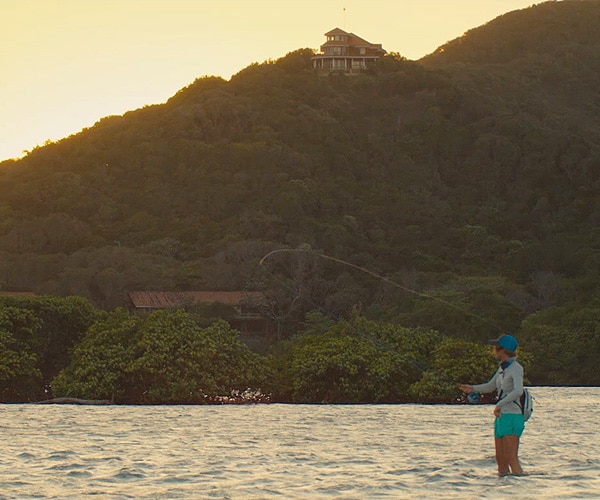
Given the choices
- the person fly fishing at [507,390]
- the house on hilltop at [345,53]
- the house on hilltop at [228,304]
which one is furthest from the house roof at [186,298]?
the house on hilltop at [345,53]

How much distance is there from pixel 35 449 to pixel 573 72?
139 metres

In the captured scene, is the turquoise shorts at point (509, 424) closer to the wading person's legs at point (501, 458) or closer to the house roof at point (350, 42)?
the wading person's legs at point (501, 458)

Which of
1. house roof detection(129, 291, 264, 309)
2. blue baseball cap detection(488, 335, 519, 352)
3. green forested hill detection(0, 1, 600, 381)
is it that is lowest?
blue baseball cap detection(488, 335, 519, 352)

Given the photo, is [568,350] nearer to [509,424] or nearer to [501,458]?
[501,458]

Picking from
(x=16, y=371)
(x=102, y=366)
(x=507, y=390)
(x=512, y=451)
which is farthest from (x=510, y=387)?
(x=16, y=371)

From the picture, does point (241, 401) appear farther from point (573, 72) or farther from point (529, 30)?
point (529, 30)

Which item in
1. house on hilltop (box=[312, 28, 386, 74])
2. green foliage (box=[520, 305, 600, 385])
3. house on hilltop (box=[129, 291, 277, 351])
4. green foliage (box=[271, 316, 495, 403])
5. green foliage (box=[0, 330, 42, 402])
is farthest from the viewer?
house on hilltop (box=[312, 28, 386, 74])

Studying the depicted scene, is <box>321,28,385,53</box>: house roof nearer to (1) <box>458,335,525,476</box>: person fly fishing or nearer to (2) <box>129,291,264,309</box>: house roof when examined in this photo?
(2) <box>129,291,264,309</box>: house roof

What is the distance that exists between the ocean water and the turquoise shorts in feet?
2.01

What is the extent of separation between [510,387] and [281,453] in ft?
16.4

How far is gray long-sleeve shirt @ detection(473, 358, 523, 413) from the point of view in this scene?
44.5 feet

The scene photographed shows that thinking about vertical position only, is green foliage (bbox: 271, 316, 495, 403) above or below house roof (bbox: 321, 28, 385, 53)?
below

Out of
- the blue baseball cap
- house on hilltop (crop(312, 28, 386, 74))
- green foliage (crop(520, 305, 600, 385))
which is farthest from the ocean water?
house on hilltop (crop(312, 28, 386, 74))

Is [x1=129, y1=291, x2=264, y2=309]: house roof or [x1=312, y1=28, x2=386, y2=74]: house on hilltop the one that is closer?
[x1=129, y1=291, x2=264, y2=309]: house roof
